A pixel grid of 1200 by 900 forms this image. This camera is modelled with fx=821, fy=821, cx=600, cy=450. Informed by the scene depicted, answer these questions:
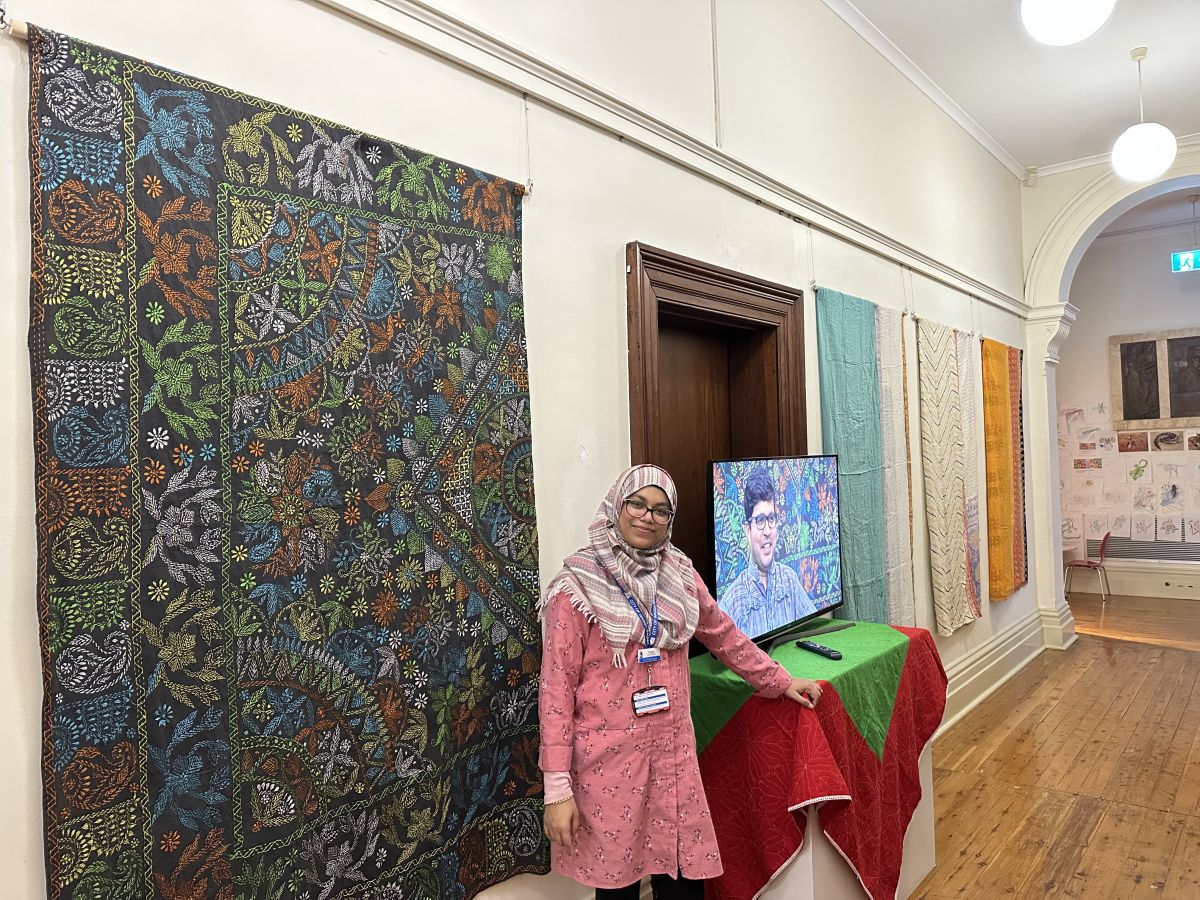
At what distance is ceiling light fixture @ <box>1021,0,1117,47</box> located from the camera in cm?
285

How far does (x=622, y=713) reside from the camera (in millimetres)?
1897

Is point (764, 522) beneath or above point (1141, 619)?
above

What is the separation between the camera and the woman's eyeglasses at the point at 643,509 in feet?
6.40

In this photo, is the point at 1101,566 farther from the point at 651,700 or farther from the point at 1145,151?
the point at 651,700

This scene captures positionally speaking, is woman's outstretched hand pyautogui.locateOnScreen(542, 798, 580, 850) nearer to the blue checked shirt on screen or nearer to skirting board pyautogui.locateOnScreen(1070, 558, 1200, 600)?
the blue checked shirt on screen

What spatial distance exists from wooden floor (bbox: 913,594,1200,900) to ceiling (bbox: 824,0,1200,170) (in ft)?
11.5

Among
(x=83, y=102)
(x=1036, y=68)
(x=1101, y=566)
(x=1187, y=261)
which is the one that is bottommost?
(x=1101, y=566)

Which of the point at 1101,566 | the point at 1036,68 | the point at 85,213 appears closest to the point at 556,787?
the point at 85,213

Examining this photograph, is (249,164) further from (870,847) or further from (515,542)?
(870,847)

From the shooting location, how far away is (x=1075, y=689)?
198 inches

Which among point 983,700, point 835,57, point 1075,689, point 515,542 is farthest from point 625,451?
point 1075,689

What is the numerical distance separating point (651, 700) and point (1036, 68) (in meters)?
4.35

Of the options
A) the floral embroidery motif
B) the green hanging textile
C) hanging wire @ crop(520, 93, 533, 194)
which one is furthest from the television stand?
hanging wire @ crop(520, 93, 533, 194)

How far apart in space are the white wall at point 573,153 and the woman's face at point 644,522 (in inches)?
11.7
